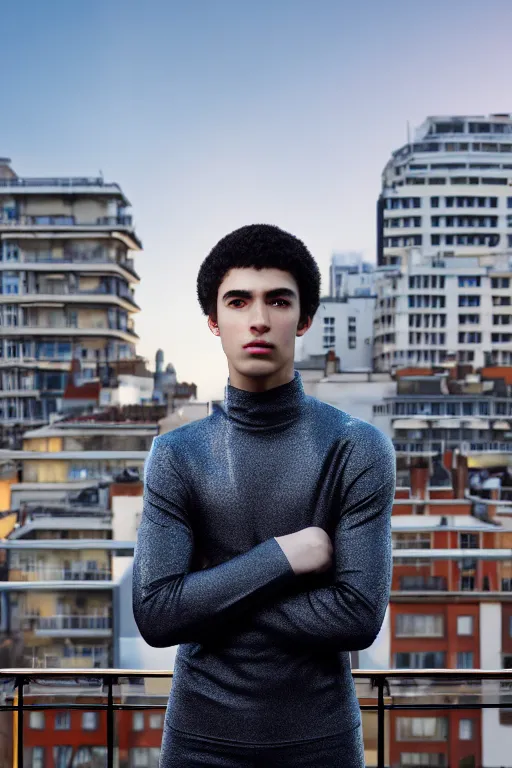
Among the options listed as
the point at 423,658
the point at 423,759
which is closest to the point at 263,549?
the point at 423,759

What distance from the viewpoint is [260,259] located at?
740mm

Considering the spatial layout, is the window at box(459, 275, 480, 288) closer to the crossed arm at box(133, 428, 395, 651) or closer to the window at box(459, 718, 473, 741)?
the window at box(459, 718, 473, 741)

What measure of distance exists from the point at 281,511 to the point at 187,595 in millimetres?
118

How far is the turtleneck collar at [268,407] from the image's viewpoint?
75 cm

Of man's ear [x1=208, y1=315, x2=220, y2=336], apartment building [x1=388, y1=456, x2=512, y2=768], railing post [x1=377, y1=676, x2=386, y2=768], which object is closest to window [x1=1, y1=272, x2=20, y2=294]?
apartment building [x1=388, y1=456, x2=512, y2=768]

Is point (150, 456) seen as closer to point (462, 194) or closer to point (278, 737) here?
point (278, 737)

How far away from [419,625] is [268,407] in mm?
→ 9011

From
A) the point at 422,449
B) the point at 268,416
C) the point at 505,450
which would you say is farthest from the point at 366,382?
the point at 268,416

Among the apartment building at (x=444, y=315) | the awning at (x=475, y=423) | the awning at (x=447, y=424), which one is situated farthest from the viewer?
the apartment building at (x=444, y=315)

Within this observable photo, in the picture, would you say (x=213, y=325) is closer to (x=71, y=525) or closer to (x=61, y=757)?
(x=61, y=757)

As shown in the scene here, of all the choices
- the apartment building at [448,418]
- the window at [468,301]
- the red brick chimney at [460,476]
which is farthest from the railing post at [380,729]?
the window at [468,301]

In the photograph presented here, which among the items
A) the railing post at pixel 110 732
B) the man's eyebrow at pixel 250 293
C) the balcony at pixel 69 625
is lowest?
the balcony at pixel 69 625

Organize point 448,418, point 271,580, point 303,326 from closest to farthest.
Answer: point 271,580 < point 303,326 < point 448,418

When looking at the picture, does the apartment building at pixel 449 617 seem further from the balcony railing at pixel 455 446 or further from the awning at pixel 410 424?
the balcony railing at pixel 455 446
